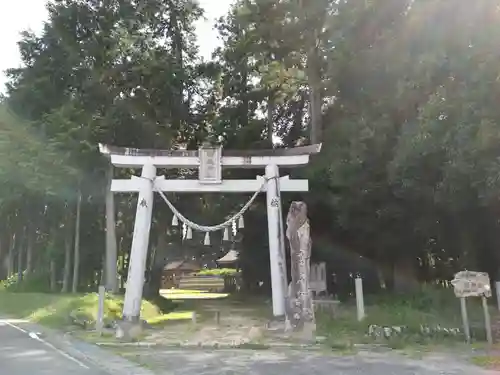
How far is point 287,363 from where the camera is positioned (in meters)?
8.88

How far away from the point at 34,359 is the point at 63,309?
6544 mm

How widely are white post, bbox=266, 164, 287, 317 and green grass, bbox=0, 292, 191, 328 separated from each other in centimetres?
419

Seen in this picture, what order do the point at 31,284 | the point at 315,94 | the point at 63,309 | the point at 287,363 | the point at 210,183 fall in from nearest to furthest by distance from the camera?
the point at 287,363
the point at 210,183
the point at 63,309
the point at 315,94
the point at 31,284

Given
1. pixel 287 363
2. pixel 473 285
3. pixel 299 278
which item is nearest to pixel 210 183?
pixel 299 278

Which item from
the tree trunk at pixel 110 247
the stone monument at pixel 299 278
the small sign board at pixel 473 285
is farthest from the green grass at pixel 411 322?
the tree trunk at pixel 110 247

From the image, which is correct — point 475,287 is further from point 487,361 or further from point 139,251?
point 139,251

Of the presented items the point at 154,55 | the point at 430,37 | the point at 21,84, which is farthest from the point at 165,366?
the point at 21,84

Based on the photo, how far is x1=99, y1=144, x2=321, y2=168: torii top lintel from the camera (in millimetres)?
14438

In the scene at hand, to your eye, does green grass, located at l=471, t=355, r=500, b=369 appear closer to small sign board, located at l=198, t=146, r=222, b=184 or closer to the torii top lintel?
the torii top lintel

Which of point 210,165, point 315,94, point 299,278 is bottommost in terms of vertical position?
point 299,278

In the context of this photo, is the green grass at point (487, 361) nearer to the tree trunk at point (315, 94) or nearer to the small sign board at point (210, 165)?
the small sign board at point (210, 165)

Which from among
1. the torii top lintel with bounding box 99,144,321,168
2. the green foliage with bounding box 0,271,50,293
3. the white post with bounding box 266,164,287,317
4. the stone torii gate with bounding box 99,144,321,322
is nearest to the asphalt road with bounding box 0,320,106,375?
the stone torii gate with bounding box 99,144,321,322

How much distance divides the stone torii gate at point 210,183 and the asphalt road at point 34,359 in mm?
2881

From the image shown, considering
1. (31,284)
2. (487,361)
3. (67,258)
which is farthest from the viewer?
(31,284)
